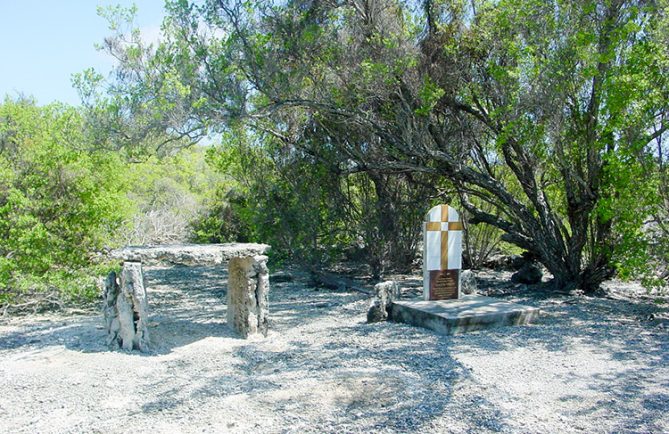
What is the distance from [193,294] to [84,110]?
439 cm

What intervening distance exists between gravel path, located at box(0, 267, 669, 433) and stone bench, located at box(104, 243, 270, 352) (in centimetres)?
26

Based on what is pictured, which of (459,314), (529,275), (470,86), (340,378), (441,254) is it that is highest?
(470,86)

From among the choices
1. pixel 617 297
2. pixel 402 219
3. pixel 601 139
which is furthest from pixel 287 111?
pixel 617 297

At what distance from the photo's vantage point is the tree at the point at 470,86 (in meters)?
8.95

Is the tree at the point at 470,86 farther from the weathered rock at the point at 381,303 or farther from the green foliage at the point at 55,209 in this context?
the weathered rock at the point at 381,303

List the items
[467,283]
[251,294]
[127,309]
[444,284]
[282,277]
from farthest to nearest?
[282,277] → [467,283] → [444,284] → [251,294] → [127,309]

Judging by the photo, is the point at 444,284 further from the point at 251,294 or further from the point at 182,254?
the point at 182,254

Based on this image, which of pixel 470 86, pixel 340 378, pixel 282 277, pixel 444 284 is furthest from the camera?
pixel 282 277

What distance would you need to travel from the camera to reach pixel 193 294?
12.0 meters

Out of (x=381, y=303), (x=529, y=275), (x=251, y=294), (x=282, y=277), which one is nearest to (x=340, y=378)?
(x=251, y=294)

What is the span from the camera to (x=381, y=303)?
8.78 meters

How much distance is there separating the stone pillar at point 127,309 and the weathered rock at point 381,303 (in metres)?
3.33

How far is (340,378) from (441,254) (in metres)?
3.96

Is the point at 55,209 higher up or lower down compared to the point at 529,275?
higher up
